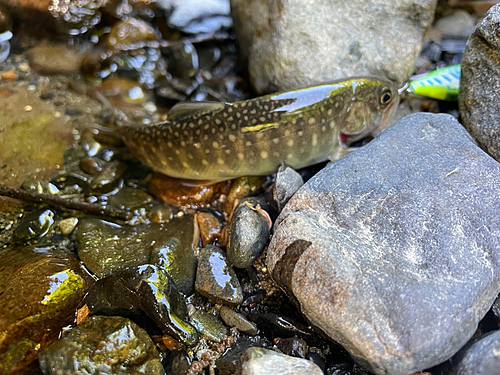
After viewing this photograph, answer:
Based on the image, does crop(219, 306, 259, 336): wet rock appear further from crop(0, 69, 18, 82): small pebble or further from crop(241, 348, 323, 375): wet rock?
crop(0, 69, 18, 82): small pebble

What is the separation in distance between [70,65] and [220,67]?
1845mm

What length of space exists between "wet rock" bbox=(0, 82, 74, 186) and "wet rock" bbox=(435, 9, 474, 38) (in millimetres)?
4824

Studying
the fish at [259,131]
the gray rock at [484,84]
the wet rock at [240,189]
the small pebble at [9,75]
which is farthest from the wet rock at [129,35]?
the gray rock at [484,84]

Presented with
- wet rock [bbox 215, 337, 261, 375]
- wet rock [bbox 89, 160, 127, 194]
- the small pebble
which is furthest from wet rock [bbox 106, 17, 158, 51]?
wet rock [bbox 215, 337, 261, 375]

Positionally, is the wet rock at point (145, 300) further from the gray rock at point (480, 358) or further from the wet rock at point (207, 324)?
the gray rock at point (480, 358)

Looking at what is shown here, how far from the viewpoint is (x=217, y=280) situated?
298 cm

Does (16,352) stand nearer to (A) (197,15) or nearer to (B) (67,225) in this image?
(B) (67,225)

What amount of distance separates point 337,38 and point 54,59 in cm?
340

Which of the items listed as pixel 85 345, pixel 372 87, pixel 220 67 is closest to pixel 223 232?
pixel 85 345

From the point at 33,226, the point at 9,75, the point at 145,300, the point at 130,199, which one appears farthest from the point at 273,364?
the point at 9,75

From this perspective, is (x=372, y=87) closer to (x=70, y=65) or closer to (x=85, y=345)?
(x=85, y=345)

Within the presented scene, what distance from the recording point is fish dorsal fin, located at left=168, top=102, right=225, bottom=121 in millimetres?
3459

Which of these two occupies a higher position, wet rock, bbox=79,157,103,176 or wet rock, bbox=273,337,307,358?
wet rock, bbox=79,157,103,176

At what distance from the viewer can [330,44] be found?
3.91 m
